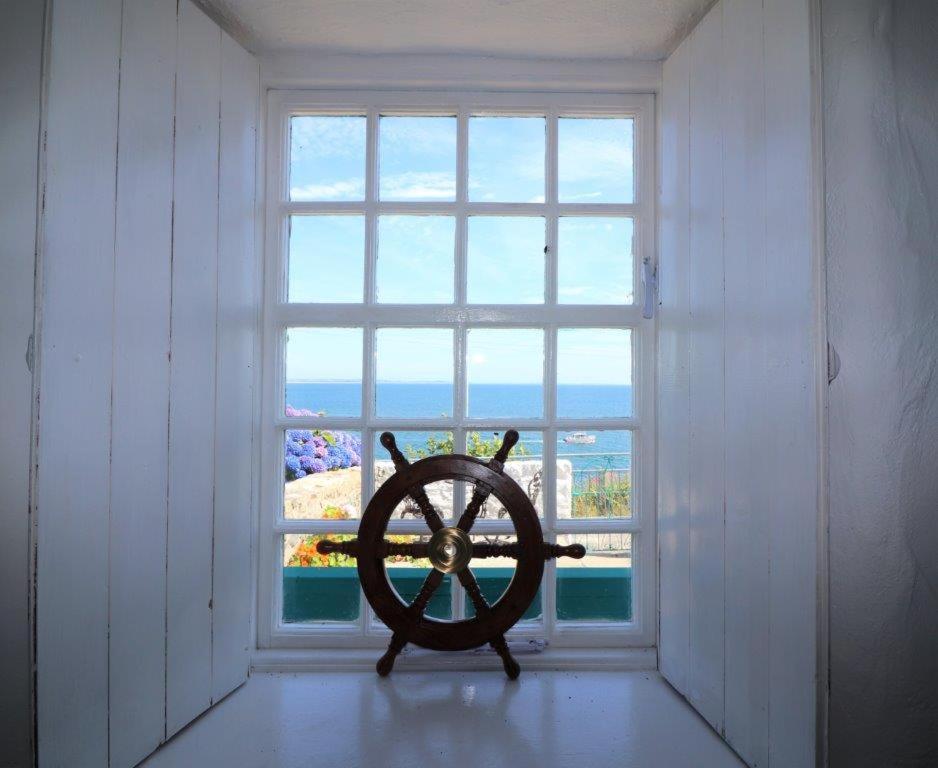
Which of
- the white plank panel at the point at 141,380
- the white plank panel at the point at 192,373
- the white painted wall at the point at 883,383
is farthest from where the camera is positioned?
the white plank panel at the point at 192,373

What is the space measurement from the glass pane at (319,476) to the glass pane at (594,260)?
87 centimetres

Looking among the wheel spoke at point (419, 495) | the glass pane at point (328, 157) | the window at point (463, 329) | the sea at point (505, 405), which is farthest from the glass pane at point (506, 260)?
the wheel spoke at point (419, 495)

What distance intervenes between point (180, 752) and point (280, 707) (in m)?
0.27

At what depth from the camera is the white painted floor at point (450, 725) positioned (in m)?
1.41

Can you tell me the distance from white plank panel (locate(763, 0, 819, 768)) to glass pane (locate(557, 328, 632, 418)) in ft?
2.28

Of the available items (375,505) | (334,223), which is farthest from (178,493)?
(334,223)

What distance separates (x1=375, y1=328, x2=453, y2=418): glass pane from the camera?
198 cm

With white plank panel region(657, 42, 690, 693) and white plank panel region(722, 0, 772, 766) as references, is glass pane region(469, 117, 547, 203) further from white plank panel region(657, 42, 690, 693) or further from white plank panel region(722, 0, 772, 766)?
white plank panel region(722, 0, 772, 766)

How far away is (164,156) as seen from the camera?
1.45m

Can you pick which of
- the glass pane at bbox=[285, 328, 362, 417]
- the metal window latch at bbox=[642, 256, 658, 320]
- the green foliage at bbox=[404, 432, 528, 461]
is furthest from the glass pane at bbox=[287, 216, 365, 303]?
the metal window latch at bbox=[642, 256, 658, 320]

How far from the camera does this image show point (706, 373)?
160 cm

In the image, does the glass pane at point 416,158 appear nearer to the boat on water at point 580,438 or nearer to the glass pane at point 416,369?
the glass pane at point 416,369

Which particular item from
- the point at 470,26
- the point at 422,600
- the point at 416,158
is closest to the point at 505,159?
the point at 416,158

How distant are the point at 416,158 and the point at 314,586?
1.44 metres
